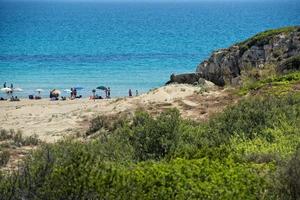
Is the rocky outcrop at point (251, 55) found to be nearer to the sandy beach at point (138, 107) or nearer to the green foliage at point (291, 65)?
the green foliage at point (291, 65)

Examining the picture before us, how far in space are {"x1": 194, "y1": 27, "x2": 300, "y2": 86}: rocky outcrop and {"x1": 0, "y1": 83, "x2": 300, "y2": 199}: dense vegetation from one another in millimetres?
13124

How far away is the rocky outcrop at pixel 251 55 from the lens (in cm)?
2861

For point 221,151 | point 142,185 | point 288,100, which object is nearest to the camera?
point 142,185

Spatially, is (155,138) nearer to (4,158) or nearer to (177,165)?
(177,165)

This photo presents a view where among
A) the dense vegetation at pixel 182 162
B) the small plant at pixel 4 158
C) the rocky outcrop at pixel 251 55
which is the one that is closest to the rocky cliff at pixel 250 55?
the rocky outcrop at pixel 251 55

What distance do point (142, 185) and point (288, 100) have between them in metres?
8.23

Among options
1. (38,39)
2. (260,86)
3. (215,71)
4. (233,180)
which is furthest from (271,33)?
(38,39)

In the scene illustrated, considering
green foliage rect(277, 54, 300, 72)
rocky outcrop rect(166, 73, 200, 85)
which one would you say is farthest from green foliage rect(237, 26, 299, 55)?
green foliage rect(277, 54, 300, 72)

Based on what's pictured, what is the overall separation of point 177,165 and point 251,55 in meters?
20.7

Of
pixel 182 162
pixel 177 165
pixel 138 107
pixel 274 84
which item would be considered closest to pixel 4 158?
pixel 182 162

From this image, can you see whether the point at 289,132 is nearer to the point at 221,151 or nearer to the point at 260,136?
the point at 260,136

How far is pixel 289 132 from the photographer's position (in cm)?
1408

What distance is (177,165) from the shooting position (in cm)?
1034

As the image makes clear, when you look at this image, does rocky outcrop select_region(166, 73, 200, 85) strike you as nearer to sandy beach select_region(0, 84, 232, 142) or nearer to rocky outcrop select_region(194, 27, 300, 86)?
rocky outcrop select_region(194, 27, 300, 86)
